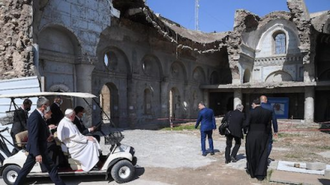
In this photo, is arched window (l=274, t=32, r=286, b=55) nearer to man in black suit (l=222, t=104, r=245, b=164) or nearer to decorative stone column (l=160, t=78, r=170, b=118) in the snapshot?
decorative stone column (l=160, t=78, r=170, b=118)

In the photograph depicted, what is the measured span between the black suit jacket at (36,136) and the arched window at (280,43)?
26.7m

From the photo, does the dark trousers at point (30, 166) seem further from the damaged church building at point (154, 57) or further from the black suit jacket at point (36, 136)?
the damaged church building at point (154, 57)

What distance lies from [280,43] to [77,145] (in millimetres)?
26427

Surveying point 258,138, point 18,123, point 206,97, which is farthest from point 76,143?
point 206,97

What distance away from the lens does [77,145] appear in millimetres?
6137

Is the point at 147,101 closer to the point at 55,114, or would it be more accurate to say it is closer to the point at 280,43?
the point at 55,114

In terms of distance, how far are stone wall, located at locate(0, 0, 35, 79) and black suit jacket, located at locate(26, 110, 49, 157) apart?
5.14 metres

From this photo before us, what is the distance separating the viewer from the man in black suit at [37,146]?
5383mm

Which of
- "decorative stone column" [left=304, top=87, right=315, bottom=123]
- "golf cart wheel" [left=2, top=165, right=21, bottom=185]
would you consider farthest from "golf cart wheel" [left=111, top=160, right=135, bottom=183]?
"decorative stone column" [left=304, top=87, right=315, bottom=123]

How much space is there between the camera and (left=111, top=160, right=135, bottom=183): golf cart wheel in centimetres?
630

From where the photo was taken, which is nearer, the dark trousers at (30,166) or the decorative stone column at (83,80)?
the dark trousers at (30,166)

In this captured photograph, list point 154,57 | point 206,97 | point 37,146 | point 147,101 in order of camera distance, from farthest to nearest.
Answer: point 206,97
point 154,57
point 147,101
point 37,146

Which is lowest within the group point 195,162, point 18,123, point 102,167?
point 195,162

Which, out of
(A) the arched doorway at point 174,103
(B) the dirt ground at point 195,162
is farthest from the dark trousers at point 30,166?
(A) the arched doorway at point 174,103
